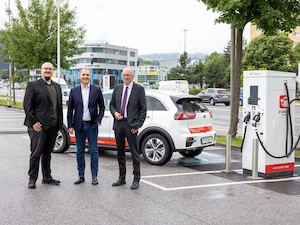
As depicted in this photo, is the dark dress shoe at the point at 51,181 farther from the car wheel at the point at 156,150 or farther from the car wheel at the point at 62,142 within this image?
the car wheel at the point at 62,142

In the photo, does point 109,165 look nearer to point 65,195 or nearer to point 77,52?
point 65,195

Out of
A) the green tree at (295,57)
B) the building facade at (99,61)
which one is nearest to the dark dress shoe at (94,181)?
the green tree at (295,57)

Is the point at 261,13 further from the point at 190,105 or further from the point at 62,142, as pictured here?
the point at 62,142

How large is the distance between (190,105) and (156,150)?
1257 millimetres

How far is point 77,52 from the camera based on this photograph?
106 ft

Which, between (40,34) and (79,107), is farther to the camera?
(40,34)

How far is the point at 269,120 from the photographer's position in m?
8.15

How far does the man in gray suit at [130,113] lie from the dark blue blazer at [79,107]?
12.6 inches

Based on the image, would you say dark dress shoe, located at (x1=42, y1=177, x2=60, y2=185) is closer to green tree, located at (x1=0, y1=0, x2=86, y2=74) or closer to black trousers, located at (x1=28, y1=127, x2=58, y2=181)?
black trousers, located at (x1=28, y1=127, x2=58, y2=181)

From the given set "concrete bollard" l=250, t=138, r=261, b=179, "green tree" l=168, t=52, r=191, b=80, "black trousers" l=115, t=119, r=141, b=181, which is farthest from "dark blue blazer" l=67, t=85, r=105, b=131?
"green tree" l=168, t=52, r=191, b=80

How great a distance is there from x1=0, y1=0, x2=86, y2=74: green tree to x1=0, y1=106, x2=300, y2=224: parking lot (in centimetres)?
2186

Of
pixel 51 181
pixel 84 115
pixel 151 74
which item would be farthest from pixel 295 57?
pixel 151 74

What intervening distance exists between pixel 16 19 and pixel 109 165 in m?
25.3

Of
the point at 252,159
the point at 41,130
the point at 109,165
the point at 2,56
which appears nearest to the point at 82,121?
the point at 41,130
